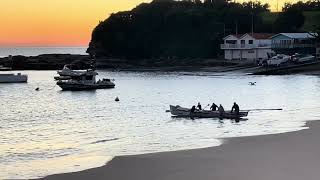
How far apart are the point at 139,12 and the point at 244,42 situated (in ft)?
145

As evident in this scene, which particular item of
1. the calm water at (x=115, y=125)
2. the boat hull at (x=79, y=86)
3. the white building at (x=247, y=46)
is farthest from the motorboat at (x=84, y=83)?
the white building at (x=247, y=46)

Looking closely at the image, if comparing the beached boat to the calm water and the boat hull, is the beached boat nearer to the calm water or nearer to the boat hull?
the calm water

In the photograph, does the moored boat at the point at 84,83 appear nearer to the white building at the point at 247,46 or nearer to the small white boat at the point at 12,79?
the small white boat at the point at 12,79

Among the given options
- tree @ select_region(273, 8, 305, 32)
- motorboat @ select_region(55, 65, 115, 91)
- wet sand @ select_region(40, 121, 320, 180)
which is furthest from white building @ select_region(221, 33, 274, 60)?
wet sand @ select_region(40, 121, 320, 180)

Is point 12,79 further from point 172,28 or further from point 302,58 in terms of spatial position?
point 172,28

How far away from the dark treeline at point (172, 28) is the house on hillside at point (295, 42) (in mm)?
14630

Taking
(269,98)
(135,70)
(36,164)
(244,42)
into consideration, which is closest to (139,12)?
(135,70)

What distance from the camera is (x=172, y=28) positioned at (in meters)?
155

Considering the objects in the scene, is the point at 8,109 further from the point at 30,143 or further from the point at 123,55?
the point at 123,55

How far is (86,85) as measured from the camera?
84.6 metres

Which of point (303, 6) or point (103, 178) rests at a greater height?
point (303, 6)

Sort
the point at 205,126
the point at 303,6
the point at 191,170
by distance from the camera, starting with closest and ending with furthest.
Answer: the point at 191,170 < the point at 205,126 < the point at 303,6

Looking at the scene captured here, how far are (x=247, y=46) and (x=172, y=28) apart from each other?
100ft

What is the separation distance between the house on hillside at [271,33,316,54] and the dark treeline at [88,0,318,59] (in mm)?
14630
